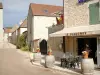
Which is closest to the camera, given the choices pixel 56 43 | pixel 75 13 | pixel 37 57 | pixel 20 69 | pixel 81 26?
pixel 20 69

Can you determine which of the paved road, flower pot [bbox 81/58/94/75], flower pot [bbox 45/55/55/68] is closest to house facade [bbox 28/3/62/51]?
the paved road

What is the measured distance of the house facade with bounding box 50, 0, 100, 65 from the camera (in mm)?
19312

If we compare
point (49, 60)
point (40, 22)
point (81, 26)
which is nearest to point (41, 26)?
point (40, 22)

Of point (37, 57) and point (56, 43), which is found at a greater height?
point (56, 43)

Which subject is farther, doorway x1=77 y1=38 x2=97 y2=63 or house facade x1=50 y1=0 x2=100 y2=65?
doorway x1=77 y1=38 x2=97 y2=63

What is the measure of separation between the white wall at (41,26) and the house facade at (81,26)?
21.2 metres

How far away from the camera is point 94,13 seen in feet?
65.1

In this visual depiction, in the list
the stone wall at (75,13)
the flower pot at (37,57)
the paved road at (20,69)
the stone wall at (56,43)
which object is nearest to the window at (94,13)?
the stone wall at (75,13)

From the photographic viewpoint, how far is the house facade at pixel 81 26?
1931cm

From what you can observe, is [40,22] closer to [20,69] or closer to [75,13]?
[75,13]

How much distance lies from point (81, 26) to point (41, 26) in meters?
25.2

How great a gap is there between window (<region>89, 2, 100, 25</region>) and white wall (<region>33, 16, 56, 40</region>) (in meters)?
25.6

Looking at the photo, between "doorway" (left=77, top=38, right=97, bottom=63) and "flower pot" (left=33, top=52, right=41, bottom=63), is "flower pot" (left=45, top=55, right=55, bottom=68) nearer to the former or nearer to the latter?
"doorway" (left=77, top=38, right=97, bottom=63)

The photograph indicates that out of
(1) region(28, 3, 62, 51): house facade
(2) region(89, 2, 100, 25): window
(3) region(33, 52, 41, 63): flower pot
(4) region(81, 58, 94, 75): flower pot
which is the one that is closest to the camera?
(4) region(81, 58, 94, 75): flower pot
